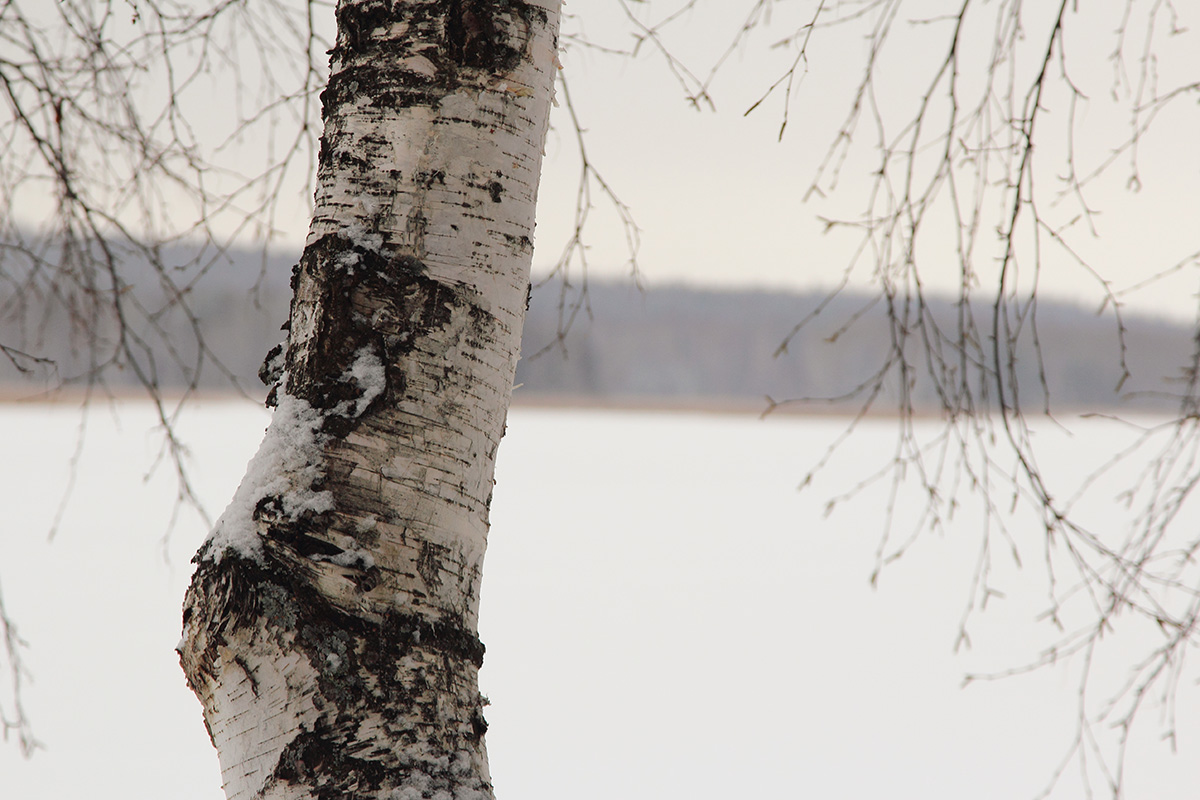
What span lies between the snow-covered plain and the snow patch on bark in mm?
960

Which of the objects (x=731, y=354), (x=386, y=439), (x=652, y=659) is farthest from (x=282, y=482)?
(x=731, y=354)

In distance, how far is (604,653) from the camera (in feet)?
9.66

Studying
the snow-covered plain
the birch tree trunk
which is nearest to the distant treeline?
the snow-covered plain

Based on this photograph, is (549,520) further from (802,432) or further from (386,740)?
(802,432)

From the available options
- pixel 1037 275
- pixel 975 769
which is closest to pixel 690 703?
pixel 975 769

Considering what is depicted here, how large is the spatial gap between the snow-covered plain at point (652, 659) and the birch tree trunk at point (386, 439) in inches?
39.1

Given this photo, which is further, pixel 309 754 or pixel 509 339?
pixel 509 339

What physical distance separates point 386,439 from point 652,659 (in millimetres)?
2397

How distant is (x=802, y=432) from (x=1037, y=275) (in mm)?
9718

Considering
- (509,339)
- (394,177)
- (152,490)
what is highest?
(394,177)

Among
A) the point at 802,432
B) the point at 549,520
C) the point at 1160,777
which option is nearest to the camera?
the point at 1160,777

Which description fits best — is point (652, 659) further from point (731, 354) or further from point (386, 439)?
point (731, 354)

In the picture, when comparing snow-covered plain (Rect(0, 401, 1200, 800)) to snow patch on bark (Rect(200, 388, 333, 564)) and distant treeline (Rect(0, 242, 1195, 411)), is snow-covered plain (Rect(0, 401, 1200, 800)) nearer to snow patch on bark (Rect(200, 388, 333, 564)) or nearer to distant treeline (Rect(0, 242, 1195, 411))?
snow patch on bark (Rect(200, 388, 333, 564))

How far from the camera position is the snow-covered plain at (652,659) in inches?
85.8
